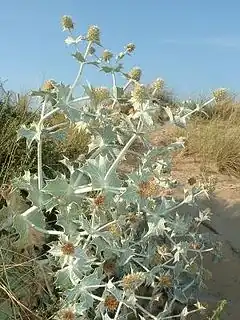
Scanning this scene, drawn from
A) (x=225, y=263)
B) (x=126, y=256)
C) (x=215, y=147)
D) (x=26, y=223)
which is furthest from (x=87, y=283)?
(x=215, y=147)

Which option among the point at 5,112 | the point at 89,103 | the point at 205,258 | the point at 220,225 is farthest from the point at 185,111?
the point at 5,112

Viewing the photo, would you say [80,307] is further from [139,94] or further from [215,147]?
[215,147]

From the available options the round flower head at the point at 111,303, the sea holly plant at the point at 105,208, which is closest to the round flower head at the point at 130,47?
the sea holly plant at the point at 105,208

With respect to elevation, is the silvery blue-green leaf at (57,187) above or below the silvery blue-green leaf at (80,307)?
above

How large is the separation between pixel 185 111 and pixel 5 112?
2450 mm

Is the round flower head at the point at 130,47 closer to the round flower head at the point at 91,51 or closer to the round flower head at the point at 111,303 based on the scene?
the round flower head at the point at 91,51

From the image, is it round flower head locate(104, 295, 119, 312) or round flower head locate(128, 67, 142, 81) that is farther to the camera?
round flower head locate(128, 67, 142, 81)

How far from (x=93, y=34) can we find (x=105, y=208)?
2.67ft

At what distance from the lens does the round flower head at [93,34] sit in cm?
318

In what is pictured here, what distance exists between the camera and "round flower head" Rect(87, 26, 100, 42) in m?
3.18

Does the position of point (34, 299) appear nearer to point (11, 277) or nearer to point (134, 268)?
point (11, 277)

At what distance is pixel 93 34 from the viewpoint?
3.18 meters

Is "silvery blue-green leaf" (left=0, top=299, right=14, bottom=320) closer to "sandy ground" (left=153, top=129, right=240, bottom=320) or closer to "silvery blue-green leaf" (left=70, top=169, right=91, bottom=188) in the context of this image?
A: "silvery blue-green leaf" (left=70, top=169, right=91, bottom=188)

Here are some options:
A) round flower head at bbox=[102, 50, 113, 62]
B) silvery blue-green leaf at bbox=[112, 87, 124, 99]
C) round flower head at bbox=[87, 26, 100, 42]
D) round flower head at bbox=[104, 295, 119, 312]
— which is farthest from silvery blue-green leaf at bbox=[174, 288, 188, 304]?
round flower head at bbox=[87, 26, 100, 42]
